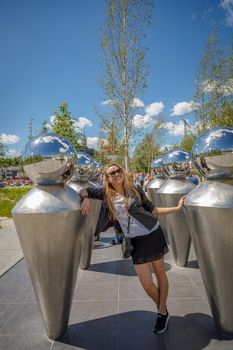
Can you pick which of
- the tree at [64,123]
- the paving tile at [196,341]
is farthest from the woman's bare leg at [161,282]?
the tree at [64,123]

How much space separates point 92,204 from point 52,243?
2.96 m

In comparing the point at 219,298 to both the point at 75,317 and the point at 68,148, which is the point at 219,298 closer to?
the point at 75,317

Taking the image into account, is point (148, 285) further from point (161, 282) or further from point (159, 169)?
point (159, 169)

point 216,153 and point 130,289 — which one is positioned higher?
point 216,153

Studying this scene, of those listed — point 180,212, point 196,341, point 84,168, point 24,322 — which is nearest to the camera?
point 196,341

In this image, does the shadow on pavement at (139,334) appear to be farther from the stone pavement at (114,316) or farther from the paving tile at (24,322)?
→ the paving tile at (24,322)

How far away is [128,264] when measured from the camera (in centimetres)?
621

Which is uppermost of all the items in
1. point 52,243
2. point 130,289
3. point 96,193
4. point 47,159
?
point 47,159

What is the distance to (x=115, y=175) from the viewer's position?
3.38 metres

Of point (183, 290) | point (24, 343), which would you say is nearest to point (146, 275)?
point (24, 343)

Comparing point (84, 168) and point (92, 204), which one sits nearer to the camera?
point (92, 204)

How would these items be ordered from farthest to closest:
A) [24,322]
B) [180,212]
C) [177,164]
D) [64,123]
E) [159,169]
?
[64,123] → [159,169] → [177,164] → [180,212] → [24,322]

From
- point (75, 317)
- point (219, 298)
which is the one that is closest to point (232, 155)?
point (219, 298)

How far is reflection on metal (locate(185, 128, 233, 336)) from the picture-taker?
3178 mm
